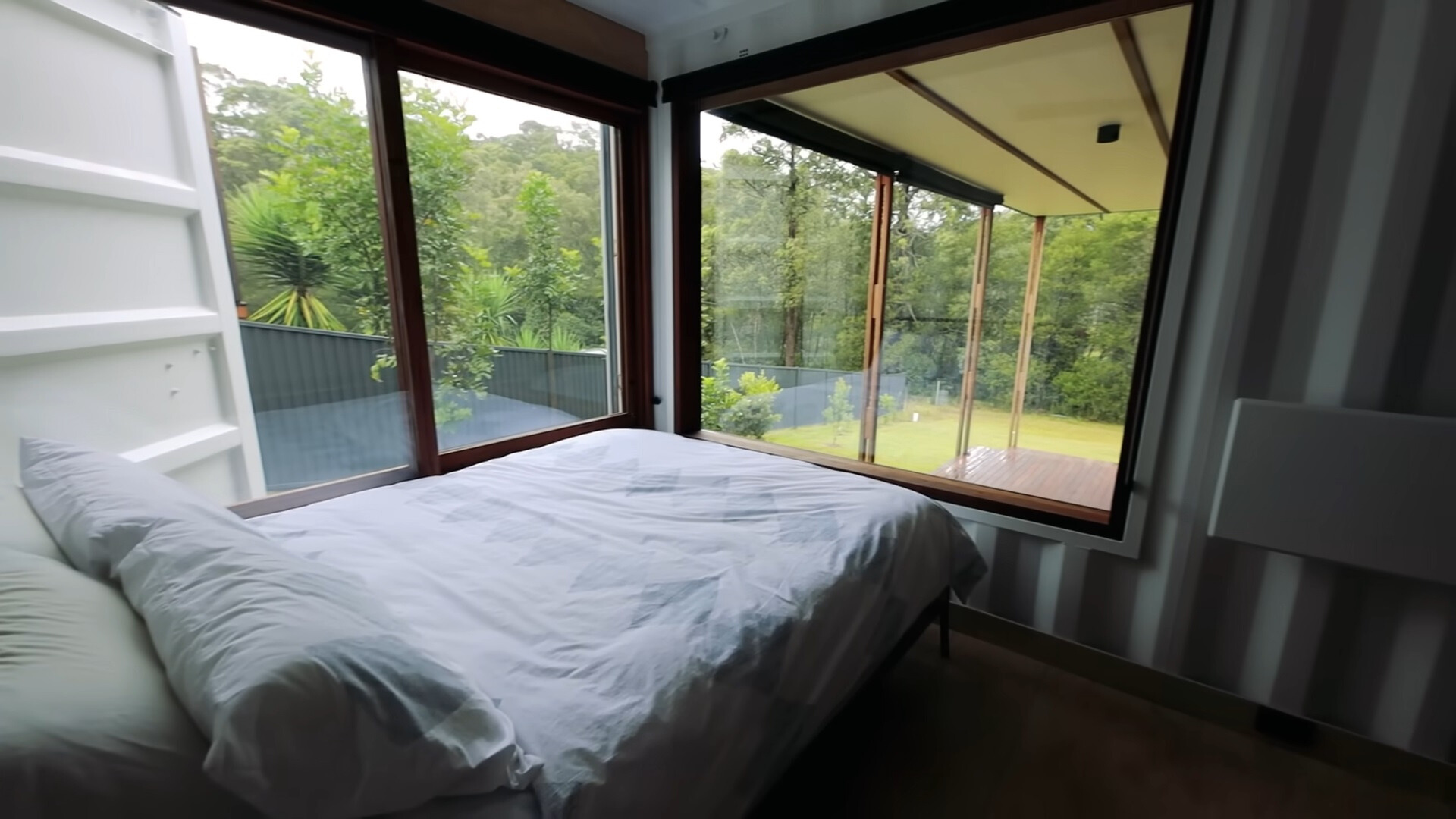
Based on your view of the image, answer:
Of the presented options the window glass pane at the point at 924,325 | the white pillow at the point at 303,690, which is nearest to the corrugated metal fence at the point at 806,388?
the window glass pane at the point at 924,325

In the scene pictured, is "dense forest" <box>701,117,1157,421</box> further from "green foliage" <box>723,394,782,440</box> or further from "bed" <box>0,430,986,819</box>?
"bed" <box>0,430,986,819</box>

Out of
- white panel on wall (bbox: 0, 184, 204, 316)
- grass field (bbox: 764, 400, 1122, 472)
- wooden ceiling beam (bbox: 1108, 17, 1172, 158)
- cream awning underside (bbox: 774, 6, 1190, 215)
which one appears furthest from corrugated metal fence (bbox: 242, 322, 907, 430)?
wooden ceiling beam (bbox: 1108, 17, 1172, 158)

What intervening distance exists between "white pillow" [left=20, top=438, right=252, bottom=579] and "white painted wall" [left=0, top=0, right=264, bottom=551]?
0.09 m

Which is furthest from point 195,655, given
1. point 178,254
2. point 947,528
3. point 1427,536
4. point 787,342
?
point 787,342

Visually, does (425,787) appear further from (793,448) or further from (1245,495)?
(793,448)

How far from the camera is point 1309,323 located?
Result: 5.22ft

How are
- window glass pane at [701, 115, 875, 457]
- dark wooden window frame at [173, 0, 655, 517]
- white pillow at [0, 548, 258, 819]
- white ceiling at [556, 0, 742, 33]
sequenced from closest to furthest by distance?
white pillow at [0, 548, 258, 819] < dark wooden window frame at [173, 0, 655, 517] < white ceiling at [556, 0, 742, 33] < window glass pane at [701, 115, 875, 457]

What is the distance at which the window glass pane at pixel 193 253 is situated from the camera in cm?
143

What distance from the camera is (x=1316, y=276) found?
1.56 meters

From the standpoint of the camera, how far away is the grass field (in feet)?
7.43

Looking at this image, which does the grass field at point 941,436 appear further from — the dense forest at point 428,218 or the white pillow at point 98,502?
the white pillow at point 98,502

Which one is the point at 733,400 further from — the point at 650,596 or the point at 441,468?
the point at 650,596

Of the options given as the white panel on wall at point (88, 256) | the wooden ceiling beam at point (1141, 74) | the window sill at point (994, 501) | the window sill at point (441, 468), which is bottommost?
the window sill at point (994, 501)

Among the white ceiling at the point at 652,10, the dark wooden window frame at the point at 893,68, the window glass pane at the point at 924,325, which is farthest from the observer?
the window glass pane at the point at 924,325
